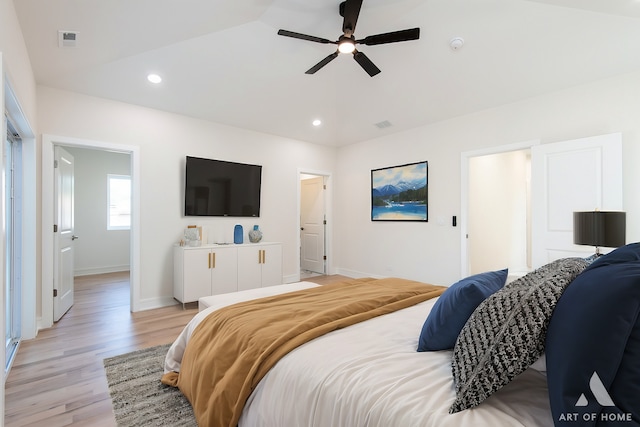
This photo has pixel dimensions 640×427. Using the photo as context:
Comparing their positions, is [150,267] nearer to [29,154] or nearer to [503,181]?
[29,154]

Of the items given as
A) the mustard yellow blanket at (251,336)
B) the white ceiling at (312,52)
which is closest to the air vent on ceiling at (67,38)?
the white ceiling at (312,52)

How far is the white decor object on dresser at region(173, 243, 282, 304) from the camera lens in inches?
155

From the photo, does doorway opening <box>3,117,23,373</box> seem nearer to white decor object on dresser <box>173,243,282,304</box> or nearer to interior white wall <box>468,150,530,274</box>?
white decor object on dresser <box>173,243,282,304</box>

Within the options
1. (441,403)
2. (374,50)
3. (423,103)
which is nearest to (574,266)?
(441,403)

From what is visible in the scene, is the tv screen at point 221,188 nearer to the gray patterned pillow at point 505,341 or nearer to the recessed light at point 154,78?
the recessed light at point 154,78

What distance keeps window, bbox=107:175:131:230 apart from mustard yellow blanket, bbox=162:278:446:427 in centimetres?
585

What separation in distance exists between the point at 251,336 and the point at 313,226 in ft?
16.9

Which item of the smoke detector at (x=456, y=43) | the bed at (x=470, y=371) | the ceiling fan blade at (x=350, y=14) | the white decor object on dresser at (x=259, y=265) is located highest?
the smoke detector at (x=456, y=43)

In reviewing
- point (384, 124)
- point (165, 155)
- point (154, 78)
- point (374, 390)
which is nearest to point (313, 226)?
point (384, 124)

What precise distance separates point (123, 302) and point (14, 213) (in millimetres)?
1852

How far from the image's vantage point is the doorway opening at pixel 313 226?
6281 mm

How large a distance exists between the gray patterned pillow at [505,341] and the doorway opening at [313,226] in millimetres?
5104

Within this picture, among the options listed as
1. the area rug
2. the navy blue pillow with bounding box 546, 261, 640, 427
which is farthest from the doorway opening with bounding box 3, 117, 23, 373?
the navy blue pillow with bounding box 546, 261, 640, 427

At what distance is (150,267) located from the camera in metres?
4.01
